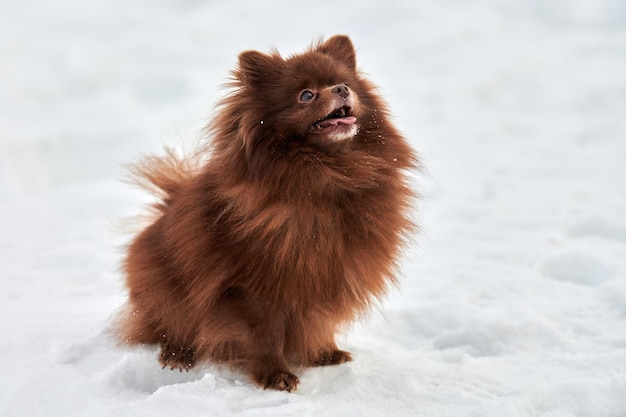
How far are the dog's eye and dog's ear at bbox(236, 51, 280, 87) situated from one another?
223 mm

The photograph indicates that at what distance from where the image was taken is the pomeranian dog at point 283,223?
2984 millimetres

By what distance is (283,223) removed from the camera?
9.70ft

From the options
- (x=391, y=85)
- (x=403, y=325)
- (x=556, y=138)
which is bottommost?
(x=403, y=325)

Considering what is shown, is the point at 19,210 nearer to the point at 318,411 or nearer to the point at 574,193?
the point at 318,411

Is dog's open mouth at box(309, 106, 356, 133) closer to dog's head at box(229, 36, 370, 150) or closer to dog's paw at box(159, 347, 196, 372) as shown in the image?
dog's head at box(229, 36, 370, 150)

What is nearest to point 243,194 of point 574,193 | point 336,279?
point 336,279

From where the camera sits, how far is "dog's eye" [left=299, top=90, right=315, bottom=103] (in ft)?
10.1

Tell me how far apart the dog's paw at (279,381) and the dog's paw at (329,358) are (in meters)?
0.35

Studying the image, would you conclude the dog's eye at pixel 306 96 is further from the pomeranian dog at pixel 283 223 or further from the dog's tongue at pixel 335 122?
the dog's tongue at pixel 335 122

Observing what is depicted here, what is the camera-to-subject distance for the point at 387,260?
3219mm

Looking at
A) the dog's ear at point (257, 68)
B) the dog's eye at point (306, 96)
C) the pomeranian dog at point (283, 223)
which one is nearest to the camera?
the pomeranian dog at point (283, 223)

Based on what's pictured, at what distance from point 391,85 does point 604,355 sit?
6068mm

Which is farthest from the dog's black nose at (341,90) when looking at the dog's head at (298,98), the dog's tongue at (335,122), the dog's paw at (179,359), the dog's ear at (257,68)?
the dog's paw at (179,359)

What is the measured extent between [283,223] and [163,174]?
1337mm
